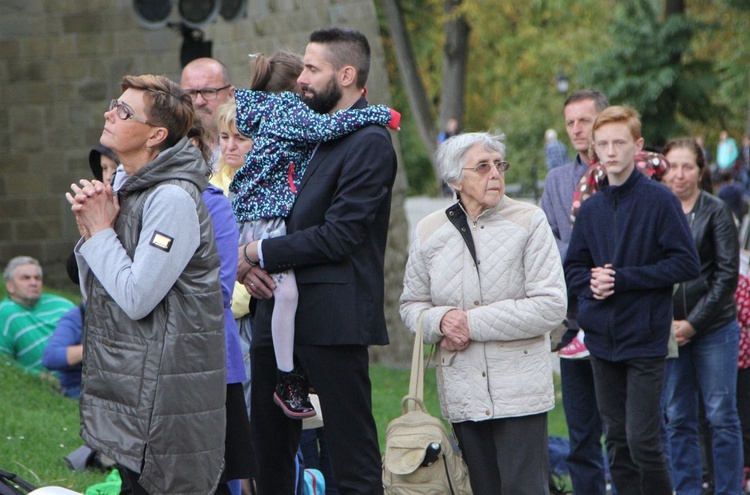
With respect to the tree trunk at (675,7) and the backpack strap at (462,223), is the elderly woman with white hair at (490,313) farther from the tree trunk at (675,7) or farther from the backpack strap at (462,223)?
the tree trunk at (675,7)

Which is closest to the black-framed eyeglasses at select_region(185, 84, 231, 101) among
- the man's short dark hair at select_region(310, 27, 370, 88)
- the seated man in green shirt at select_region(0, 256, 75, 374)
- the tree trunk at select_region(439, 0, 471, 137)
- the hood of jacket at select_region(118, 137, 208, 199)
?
the man's short dark hair at select_region(310, 27, 370, 88)

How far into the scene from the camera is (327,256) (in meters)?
4.74

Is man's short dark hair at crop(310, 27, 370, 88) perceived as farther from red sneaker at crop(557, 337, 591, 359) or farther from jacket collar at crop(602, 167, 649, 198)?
red sneaker at crop(557, 337, 591, 359)

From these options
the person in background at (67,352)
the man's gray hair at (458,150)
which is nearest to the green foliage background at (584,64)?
the person in background at (67,352)

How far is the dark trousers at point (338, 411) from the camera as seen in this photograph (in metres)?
4.79

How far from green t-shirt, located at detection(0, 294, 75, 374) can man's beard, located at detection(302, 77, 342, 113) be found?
505cm

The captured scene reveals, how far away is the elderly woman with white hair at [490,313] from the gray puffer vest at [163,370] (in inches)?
56.2

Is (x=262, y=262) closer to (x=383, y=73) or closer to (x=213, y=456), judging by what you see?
(x=213, y=456)

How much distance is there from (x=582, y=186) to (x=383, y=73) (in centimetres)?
668

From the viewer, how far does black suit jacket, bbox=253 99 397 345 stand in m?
4.74

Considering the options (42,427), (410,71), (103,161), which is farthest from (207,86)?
(410,71)

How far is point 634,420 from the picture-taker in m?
5.75

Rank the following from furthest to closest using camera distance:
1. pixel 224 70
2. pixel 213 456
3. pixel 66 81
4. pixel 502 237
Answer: pixel 66 81 → pixel 224 70 → pixel 502 237 → pixel 213 456

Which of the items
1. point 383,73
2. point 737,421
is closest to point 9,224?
point 383,73
